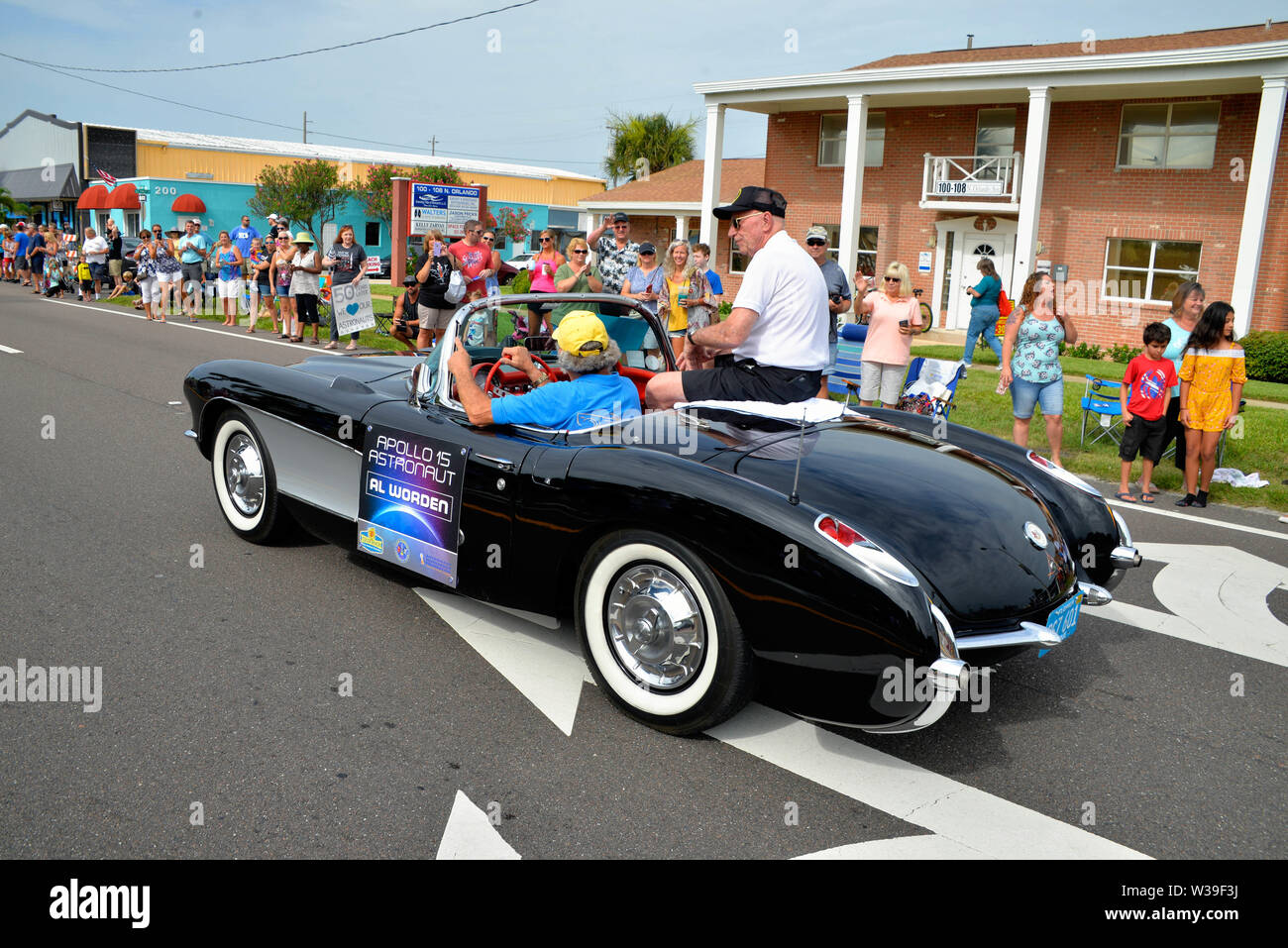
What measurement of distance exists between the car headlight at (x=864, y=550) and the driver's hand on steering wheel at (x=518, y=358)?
5.88ft

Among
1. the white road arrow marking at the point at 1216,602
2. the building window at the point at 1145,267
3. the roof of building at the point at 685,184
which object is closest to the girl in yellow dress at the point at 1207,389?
the white road arrow marking at the point at 1216,602

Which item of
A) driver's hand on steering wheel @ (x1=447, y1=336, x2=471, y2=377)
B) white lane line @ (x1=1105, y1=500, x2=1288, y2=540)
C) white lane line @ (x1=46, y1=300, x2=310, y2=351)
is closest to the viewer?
driver's hand on steering wheel @ (x1=447, y1=336, x2=471, y2=377)

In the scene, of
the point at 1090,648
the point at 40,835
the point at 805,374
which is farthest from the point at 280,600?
the point at 1090,648

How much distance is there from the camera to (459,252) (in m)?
12.6

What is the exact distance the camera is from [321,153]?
2007 inches

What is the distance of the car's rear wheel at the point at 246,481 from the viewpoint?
16.8 ft

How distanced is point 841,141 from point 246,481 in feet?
76.3

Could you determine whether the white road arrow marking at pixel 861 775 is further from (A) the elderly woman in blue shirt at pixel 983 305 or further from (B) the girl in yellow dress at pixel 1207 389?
(A) the elderly woman in blue shirt at pixel 983 305

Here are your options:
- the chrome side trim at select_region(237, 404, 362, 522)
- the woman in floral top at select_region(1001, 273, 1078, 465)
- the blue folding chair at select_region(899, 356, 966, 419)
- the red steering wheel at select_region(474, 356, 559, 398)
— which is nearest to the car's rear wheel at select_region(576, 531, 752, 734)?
the red steering wheel at select_region(474, 356, 559, 398)

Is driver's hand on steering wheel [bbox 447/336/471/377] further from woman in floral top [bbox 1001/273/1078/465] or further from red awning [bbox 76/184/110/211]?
red awning [bbox 76/184/110/211]

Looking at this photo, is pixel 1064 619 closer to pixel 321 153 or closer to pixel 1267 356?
pixel 1267 356

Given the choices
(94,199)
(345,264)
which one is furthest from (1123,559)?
(94,199)

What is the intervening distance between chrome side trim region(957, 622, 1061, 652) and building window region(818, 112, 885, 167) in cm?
2312

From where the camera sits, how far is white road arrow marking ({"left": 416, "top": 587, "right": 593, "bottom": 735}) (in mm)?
3760
